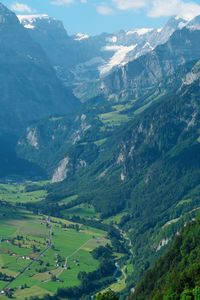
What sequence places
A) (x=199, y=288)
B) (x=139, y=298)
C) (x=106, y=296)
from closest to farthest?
(x=199, y=288) → (x=106, y=296) → (x=139, y=298)

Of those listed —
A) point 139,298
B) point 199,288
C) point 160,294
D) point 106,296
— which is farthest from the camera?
point 139,298

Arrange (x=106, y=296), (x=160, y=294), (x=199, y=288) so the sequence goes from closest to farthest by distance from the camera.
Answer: (x=199, y=288), (x=106, y=296), (x=160, y=294)

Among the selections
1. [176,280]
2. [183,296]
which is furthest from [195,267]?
[183,296]

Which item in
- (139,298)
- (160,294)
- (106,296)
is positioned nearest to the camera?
(106,296)

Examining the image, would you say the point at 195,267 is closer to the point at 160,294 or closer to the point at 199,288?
the point at 160,294

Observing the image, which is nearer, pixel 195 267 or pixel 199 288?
pixel 199 288

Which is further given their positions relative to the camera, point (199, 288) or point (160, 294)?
point (160, 294)

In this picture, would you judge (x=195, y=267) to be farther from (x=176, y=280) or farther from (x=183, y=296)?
(x=183, y=296)

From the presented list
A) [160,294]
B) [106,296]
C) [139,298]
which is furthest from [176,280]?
[139,298]

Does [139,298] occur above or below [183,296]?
above
